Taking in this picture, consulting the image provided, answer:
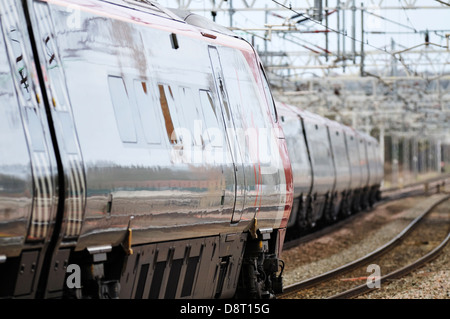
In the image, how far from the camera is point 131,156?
6.93 m

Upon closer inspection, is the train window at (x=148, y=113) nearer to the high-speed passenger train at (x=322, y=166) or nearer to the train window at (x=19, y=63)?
the train window at (x=19, y=63)

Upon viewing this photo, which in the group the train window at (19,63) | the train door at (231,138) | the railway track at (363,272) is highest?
the train window at (19,63)

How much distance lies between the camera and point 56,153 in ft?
20.1

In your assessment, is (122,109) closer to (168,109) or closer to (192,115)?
(168,109)

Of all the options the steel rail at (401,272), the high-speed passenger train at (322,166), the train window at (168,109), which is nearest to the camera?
the train window at (168,109)

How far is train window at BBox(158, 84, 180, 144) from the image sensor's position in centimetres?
764

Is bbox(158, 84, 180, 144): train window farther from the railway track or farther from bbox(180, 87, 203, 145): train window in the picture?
the railway track

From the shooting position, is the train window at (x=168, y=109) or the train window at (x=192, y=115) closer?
the train window at (x=168, y=109)

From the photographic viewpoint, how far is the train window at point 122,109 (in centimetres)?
696

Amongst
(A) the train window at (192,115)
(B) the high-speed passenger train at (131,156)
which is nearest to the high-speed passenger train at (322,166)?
(B) the high-speed passenger train at (131,156)

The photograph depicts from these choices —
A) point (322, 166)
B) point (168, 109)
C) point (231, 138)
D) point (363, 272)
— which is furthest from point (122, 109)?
point (322, 166)

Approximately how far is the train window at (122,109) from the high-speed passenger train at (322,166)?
11.5 m

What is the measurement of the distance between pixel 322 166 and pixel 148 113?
16424mm
